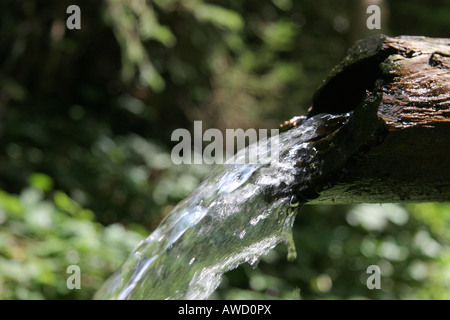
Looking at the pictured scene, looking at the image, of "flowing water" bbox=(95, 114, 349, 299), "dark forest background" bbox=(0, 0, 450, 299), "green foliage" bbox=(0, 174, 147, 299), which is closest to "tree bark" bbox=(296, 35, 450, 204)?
"flowing water" bbox=(95, 114, 349, 299)

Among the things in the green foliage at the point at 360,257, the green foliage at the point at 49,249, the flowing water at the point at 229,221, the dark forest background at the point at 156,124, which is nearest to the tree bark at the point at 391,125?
the flowing water at the point at 229,221

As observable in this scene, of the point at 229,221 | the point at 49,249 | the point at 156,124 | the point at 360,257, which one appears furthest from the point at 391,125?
the point at 156,124

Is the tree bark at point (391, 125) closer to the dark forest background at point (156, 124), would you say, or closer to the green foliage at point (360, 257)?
the dark forest background at point (156, 124)

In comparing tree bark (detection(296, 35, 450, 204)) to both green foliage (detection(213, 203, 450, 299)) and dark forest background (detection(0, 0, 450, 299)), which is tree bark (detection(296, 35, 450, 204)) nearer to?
dark forest background (detection(0, 0, 450, 299))

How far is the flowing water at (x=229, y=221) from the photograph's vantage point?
1357 mm

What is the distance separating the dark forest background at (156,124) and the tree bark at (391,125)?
2.08m

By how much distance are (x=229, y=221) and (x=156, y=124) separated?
4.57m

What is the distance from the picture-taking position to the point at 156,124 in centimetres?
588

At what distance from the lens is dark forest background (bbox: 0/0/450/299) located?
3.96 metres

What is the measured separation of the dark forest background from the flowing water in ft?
4.75

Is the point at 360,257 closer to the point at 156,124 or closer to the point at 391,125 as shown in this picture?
the point at 156,124

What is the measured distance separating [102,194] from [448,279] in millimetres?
3318
